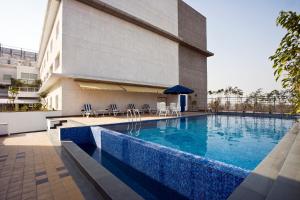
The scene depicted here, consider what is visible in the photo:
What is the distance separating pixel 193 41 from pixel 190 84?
8.14m

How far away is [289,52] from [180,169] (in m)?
3.61

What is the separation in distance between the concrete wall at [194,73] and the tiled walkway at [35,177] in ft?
78.0

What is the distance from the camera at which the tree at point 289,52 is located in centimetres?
137

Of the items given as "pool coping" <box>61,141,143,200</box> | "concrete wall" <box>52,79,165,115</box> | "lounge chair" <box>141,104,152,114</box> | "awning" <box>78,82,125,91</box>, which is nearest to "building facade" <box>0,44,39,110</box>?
"concrete wall" <box>52,79,165,115</box>

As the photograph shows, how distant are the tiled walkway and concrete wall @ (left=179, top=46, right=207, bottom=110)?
936 inches

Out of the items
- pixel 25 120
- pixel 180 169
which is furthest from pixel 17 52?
pixel 180 169

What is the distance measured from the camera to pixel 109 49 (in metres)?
17.6

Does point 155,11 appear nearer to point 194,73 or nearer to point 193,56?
point 193,56

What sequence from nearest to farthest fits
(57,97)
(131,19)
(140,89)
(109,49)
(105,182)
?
(105,182) → (57,97) → (109,49) → (140,89) → (131,19)

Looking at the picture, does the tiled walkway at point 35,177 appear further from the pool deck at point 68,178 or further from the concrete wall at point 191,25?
the concrete wall at point 191,25

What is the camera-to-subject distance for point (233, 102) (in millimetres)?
25156

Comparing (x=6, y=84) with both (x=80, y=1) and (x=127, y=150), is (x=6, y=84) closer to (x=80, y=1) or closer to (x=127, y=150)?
(x=80, y=1)

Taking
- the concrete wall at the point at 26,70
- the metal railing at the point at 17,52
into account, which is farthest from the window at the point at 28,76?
the metal railing at the point at 17,52

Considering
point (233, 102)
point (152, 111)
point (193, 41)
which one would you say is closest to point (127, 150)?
point (152, 111)
